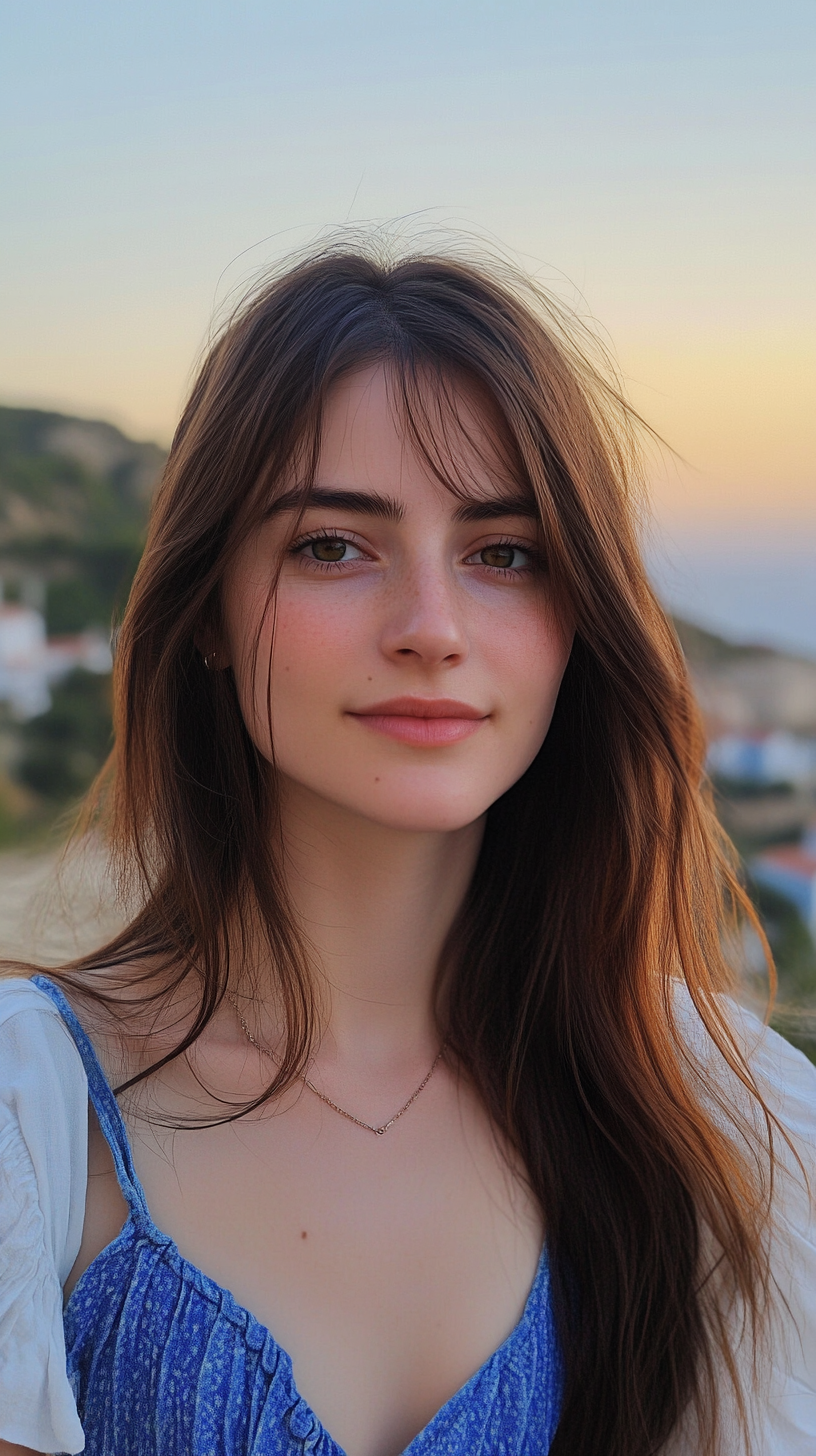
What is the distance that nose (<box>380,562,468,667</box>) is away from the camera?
131 centimetres

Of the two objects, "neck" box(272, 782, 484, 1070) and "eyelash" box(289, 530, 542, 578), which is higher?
"eyelash" box(289, 530, 542, 578)

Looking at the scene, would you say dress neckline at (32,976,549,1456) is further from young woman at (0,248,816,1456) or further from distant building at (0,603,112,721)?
distant building at (0,603,112,721)

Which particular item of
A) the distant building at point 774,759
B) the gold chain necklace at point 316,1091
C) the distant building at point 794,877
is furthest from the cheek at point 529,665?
the distant building at point 774,759

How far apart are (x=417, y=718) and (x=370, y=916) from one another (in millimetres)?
337

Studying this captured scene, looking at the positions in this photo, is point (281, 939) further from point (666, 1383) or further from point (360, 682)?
point (666, 1383)

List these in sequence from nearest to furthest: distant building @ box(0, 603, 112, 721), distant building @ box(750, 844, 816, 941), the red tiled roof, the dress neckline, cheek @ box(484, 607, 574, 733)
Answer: the dress neckline
cheek @ box(484, 607, 574, 733)
distant building @ box(750, 844, 816, 941)
the red tiled roof
distant building @ box(0, 603, 112, 721)

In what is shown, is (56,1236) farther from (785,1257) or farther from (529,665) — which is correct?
(785,1257)

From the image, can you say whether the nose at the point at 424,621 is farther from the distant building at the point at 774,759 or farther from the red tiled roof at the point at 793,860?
the distant building at the point at 774,759

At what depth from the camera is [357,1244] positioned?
1.44m

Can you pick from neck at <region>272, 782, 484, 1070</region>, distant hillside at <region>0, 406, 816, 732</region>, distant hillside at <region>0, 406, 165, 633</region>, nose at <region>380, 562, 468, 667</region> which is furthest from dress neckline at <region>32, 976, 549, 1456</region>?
distant hillside at <region>0, 406, 165, 633</region>

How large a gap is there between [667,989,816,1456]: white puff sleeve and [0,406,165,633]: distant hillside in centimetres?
1866

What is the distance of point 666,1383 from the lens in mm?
1597

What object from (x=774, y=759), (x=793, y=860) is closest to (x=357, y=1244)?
(x=793, y=860)

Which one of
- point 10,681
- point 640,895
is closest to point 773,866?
point 640,895
